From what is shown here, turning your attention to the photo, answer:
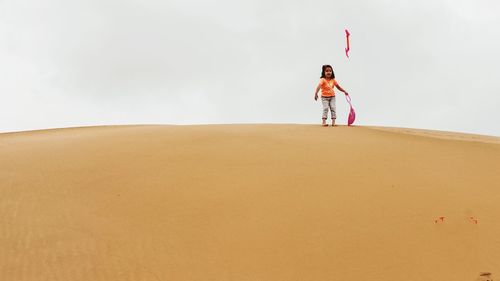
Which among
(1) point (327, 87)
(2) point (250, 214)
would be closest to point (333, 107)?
(1) point (327, 87)

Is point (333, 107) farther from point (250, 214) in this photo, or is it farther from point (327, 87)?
point (250, 214)

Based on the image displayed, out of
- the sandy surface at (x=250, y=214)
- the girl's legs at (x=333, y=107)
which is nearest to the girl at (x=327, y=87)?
the girl's legs at (x=333, y=107)

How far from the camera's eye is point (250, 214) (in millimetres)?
3990

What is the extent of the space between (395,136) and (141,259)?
5.46 metres

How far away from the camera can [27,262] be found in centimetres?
320

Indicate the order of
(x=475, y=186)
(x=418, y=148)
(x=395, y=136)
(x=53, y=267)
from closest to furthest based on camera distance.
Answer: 1. (x=53, y=267)
2. (x=475, y=186)
3. (x=418, y=148)
4. (x=395, y=136)

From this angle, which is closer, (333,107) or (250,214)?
(250,214)

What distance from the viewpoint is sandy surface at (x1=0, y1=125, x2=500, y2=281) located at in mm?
3225

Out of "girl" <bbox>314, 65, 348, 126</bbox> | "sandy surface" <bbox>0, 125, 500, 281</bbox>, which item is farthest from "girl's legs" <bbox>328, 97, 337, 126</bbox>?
"sandy surface" <bbox>0, 125, 500, 281</bbox>

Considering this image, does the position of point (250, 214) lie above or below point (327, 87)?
below

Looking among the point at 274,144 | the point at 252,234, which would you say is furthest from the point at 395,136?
the point at 252,234

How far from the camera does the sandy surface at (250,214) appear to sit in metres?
3.22

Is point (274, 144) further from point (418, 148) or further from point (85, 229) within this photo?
point (85, 229)

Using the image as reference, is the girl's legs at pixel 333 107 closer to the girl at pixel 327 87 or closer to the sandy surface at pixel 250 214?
the girl at pixel 327 87
